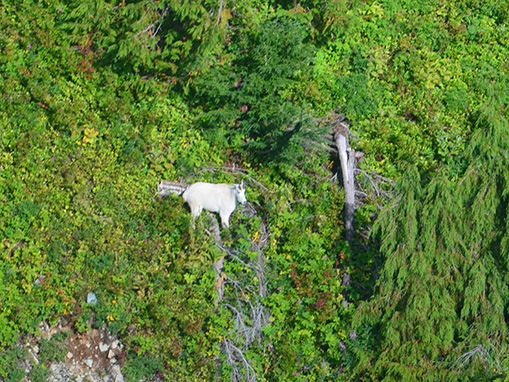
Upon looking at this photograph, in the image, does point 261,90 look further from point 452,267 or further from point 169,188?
point 452,267

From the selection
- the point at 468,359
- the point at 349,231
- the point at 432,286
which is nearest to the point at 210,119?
the point at 349,231

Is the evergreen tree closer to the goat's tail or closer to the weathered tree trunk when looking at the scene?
the weathered tree trunk

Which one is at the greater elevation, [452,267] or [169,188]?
[452,267]

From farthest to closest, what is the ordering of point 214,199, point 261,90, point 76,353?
1. point 261,90
2. point 214,199
3. point 76,353

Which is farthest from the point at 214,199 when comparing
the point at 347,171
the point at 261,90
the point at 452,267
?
the point at 452,267

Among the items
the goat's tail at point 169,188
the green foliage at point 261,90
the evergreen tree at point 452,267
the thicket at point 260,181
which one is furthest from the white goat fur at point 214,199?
the evergreen tree at point 452,267
